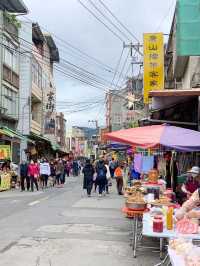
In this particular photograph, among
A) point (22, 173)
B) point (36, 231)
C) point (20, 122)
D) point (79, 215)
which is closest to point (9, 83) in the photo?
point (20, 122)

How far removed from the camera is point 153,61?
85.0ft

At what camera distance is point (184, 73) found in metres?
26.5

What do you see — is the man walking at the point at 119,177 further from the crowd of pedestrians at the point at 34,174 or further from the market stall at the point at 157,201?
the market stall at the point at 157,201

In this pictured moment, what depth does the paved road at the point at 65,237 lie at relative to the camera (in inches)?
342

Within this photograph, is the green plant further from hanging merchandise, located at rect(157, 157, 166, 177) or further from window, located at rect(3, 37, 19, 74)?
hanging merchandise, located at rect(157, 157, 166, 177)

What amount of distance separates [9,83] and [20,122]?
4.99 metres

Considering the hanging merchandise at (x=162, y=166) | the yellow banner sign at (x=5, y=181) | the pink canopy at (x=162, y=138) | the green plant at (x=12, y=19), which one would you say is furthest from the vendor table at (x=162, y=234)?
the green plant at (x=12, y=19)

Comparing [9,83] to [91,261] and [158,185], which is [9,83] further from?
[91,261]

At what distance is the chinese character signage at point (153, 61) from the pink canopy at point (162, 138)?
15029mm

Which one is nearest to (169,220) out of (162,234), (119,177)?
(162,234)

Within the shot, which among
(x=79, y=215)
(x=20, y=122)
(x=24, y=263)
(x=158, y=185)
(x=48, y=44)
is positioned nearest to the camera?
(x=24, y=263)

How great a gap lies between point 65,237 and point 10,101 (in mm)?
30585

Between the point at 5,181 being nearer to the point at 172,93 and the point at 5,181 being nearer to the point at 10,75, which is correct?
the point at 10,75

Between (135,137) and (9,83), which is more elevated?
(9,83)
